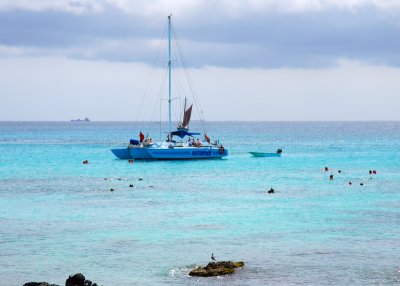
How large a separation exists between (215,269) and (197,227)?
1516 centimetres

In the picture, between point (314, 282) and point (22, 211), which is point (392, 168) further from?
point (314, 282)

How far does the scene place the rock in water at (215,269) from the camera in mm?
38375

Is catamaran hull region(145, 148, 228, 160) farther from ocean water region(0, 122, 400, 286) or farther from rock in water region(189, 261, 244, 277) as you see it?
rock in water region(189, 261, 244, 277)

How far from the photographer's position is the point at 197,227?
53.9 meters

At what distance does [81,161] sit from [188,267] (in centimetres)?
8813

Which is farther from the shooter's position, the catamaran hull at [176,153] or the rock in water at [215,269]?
the catamaran hull at [176,153]

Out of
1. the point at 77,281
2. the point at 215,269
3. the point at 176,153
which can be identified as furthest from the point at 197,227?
the point at 176,153

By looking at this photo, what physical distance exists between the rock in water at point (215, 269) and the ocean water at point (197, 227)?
551 millimetres

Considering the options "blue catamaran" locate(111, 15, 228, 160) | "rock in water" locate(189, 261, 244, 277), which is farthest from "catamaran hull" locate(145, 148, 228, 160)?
"rock in water" locate(189, 261, 244, 277)

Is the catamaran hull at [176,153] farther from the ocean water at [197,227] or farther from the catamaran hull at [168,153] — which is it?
the ocean water at [197,227]

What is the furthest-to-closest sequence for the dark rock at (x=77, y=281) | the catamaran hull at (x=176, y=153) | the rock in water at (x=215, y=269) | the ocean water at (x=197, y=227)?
1. the catamaran hull at (x=176, y=153)
2. the ocean water at (x=197, y=227)
3. the rock in water at (x=215, y=269)
4. the dark rock at (x=77, y=281)

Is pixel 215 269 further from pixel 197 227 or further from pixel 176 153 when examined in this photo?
pixel 176 153

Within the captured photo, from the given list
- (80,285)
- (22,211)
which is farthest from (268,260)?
(22,211)

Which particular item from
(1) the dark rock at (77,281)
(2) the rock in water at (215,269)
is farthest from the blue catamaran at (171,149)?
(1) the dark rock at (77,281)
